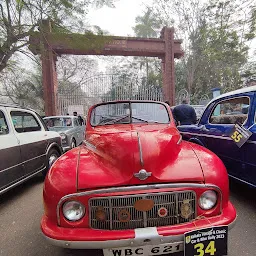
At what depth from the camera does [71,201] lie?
195 centimetres

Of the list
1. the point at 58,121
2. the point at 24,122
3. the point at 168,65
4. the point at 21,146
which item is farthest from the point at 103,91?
the point at 21,146

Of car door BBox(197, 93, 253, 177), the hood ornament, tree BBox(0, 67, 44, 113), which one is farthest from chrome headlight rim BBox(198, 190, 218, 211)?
tree BBox(0, 67, 44, 113)

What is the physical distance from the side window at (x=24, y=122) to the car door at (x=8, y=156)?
→ 0.77ft

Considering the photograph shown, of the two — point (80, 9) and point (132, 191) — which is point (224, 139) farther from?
point (80, 9)

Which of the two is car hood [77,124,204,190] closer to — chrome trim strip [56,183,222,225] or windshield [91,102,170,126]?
chrome trim strip [56,183,222,225]

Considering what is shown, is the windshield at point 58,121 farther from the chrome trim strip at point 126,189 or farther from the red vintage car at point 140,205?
the chrome trim strip at point 126,189

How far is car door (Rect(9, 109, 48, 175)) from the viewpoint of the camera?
13.5 ft

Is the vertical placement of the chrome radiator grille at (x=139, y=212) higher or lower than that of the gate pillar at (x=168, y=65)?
lower

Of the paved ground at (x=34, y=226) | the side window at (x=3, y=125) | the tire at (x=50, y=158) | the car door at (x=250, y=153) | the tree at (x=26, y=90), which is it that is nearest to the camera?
the paved ground at (x=34, y=226)

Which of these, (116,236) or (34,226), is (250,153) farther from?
(34,226)

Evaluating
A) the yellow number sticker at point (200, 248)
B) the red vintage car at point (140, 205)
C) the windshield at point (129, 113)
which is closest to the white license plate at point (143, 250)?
the red vintage car at point (140, 205)

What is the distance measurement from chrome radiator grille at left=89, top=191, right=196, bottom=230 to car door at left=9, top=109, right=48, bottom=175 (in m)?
2.60

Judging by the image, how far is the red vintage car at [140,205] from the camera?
5.87 feet

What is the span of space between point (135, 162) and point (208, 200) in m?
0.73
